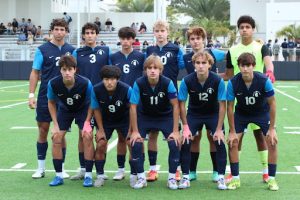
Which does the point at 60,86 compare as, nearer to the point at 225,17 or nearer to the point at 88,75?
the point at 88,75

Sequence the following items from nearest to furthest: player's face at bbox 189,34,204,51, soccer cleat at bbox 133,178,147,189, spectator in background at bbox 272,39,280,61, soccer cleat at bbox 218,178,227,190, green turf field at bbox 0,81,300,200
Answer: green turf field at bbox 0,81,300,200 → soccer cleat at bbox 218,178,227,190 → soccer cleat at bbox 133,178,147,189 → player's face at bbox 189,34,204,51 → spectator in background at bbox 272,39,280,61

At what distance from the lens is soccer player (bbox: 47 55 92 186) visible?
7.80 meters

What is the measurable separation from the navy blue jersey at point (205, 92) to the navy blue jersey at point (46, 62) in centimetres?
172

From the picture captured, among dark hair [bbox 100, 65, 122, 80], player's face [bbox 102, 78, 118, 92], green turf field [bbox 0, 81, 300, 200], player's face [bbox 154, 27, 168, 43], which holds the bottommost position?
green turf field [bbox 0, 81, 300, 200]

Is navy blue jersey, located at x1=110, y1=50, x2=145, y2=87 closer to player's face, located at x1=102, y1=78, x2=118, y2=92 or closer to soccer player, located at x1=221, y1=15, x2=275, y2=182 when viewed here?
player's face, located at x1=102, y1=78, x2=118, y2=92

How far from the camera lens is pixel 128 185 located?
308 inches

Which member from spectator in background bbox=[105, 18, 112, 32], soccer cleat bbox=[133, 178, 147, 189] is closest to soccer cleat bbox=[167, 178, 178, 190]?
soccer cleat bbox=[133, 178, 147, 189]

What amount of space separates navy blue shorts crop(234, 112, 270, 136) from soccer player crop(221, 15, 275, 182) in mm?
309

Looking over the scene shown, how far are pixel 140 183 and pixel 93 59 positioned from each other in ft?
5.79

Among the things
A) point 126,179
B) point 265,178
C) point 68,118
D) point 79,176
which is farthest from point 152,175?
point 265,178

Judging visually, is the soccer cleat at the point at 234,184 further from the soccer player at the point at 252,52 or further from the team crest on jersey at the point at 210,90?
the team crest on jersey at the point at 210,90

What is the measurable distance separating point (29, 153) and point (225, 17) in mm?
51605

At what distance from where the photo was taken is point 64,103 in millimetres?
7949

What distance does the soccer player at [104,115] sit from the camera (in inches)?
303
